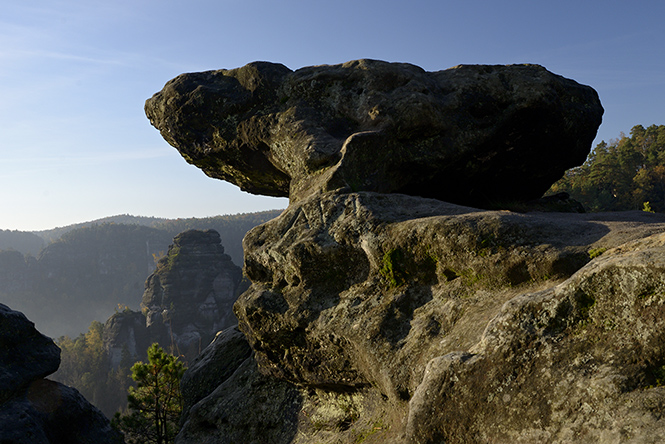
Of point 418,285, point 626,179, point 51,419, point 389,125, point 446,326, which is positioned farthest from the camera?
point 626,179

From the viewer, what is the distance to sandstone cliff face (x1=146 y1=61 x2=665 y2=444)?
5.02m

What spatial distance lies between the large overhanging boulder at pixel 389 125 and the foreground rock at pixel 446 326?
266cm

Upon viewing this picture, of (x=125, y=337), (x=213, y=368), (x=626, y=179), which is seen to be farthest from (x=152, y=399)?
(x=125, y=337)

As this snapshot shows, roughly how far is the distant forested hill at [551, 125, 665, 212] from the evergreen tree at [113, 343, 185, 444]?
2026 inches

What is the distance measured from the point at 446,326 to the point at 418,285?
4.02ft

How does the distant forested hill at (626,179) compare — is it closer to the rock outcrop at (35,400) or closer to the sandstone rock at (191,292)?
the rock outcrop at (35,400)

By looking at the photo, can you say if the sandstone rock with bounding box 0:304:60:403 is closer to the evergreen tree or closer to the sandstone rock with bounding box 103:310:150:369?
the evergreen tree

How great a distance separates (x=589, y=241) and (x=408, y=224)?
312 centimetres

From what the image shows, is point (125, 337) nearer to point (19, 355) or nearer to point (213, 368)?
point (213, 368)

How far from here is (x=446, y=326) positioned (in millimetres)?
7387

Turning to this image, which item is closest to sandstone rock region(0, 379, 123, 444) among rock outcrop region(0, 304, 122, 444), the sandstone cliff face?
rock outcrop region(0, 304, 122, 444)

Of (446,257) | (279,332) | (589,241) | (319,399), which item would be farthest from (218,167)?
(589,241)

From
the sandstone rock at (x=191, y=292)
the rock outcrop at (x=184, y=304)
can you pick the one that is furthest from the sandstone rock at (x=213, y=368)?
the sandstone rock at (x=191, y=292)

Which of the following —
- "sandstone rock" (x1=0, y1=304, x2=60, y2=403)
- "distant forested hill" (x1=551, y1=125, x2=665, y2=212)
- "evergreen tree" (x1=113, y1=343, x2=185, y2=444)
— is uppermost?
"distant forested hill" (x1=551, y1=125, x2=665, y2=212)
